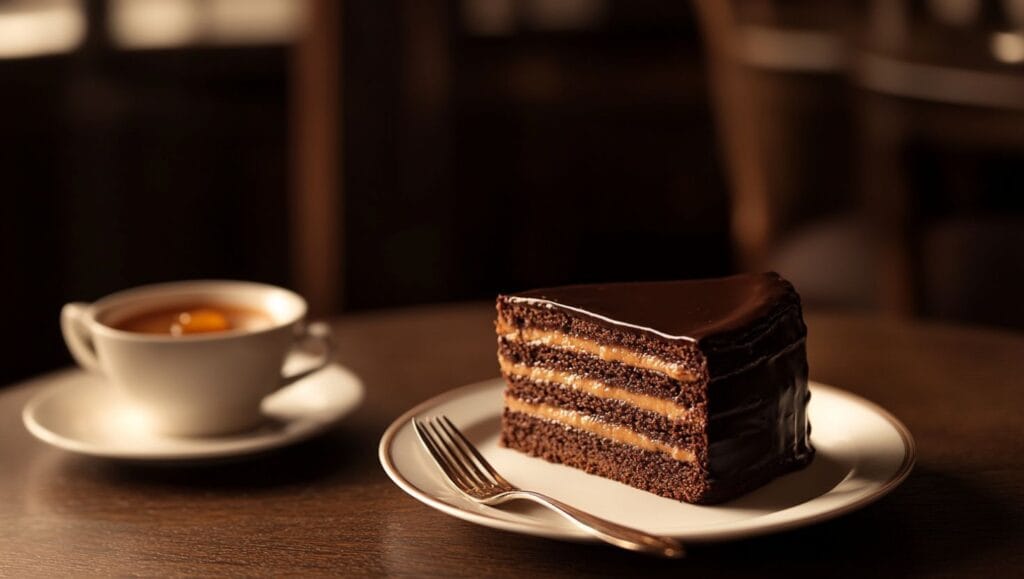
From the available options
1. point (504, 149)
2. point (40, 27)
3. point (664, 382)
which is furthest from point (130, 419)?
point (504, 149)

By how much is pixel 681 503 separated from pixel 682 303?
0.16 m

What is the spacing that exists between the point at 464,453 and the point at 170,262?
222 centimetres

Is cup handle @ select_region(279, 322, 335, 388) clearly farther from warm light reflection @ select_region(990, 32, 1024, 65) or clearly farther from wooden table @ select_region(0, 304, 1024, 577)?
warm light reflection @ select_region(990, 32, 1024, 65)

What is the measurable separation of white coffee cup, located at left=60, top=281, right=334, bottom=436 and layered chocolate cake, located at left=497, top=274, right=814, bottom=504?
0.70ft

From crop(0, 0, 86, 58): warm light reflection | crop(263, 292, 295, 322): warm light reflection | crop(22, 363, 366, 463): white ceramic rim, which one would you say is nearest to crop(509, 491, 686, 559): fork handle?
crop(22, 363, 366, 463): white ceramic rim

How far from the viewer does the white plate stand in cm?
84

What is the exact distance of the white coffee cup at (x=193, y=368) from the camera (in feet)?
3.59

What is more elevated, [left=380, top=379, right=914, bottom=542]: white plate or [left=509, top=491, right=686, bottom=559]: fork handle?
[left=509, top=491, right=686, bottom=559]: fork handle

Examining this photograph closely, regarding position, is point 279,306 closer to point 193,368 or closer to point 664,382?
point 193,368

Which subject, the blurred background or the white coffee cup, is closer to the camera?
the white coffee cup

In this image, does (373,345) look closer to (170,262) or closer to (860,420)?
(860,420)

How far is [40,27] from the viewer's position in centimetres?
275

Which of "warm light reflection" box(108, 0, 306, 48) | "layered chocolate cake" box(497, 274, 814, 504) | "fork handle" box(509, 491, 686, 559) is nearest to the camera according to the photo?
"fork handle" box(509, 491, 686, 559)

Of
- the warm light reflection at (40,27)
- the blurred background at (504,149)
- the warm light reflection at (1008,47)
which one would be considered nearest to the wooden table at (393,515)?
the blurred background at (504,149)
